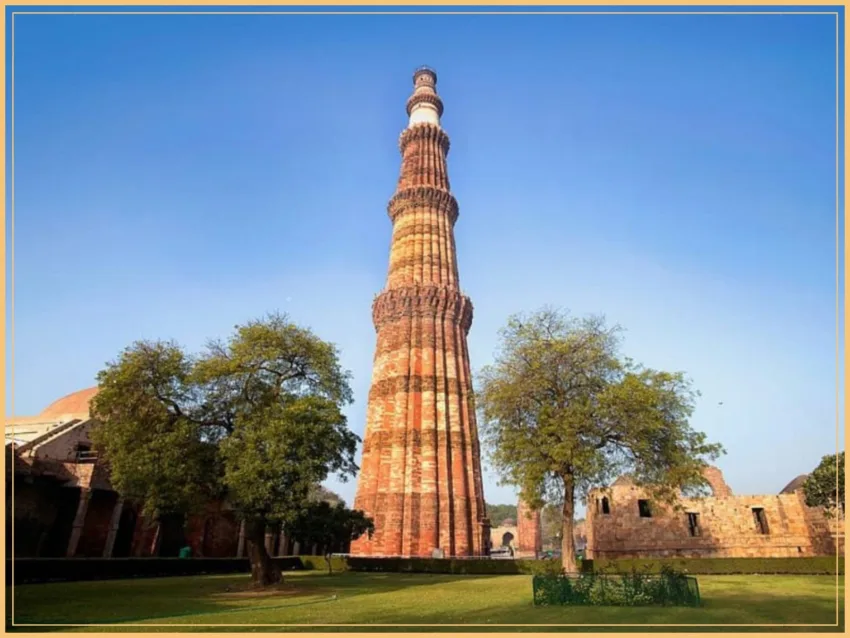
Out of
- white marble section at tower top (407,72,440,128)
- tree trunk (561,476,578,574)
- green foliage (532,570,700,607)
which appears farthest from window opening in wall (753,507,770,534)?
white marble section at tower top (407,72,440,128)

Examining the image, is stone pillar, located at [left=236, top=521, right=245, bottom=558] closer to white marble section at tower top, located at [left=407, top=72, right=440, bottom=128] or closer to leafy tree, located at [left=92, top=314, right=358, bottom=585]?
leafy tree, located at [left=92, top=314, right=358, bottom=585]

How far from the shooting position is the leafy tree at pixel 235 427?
1895cm

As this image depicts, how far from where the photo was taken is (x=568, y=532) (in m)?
22.3

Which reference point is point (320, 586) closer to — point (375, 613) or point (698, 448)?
point (375, 613)

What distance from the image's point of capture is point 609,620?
11.5 m

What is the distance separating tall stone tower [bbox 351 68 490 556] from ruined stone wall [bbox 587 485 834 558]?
8.04m

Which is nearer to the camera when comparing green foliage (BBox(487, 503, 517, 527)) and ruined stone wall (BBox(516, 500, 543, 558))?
ruined stone wall (BBox(516, 500, 543, 558))

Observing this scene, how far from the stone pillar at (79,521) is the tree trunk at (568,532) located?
837 inches

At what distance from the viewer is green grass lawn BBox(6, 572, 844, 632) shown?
11.9 meters

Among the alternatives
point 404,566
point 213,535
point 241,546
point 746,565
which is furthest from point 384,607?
point 241,546

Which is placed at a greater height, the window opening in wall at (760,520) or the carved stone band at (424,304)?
the carved stone band at (424,304)

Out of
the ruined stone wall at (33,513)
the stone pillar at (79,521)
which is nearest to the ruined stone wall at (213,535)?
the stone pillar at (79,521)

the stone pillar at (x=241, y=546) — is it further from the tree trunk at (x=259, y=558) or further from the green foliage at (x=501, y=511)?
the green foliage at (x=501, y=511)

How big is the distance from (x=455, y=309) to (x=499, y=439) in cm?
1466
